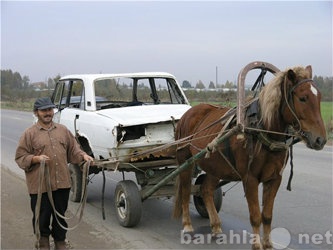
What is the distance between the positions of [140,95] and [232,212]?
9.22 feet

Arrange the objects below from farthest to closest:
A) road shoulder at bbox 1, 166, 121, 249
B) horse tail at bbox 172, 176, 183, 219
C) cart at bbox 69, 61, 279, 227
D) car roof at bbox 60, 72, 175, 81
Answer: car roof at bbox 60, 72, 175, 81 < horse tail at bbox 172, 176, 183, 219 < cart at bbox 69, 61, 279, 227 < road shoulder at bbox 1, 166, 121, 249

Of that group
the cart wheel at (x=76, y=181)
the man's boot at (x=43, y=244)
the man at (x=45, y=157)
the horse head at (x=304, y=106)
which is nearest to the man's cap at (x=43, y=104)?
the man at (x=45, y=157)

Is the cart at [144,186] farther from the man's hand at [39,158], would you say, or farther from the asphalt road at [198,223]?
the man's hand at [39,158]

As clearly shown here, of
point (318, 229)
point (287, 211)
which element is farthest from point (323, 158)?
point (318, 229)

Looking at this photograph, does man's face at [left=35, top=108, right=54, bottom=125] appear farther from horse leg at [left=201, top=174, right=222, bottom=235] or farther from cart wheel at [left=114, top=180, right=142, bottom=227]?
horse leg at [left=201, top=174, right=222, bottom=235]

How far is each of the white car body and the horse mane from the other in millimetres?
2250

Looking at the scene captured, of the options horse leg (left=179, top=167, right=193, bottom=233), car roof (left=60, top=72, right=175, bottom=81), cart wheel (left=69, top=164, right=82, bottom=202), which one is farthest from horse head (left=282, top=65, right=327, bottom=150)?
cart wheel (left=69, top=164, right=82, bottom=202)

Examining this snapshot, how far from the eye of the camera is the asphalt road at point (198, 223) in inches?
231

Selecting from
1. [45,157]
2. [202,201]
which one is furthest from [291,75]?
[202,201]

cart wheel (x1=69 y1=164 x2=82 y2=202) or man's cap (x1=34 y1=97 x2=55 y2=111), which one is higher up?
man's cap (x1=34 y1=97 x2=55 y2=111)

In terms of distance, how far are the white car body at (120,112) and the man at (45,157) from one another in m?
1.65

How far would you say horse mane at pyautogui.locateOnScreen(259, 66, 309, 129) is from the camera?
4.64 metres

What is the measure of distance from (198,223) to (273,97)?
9.46 feet

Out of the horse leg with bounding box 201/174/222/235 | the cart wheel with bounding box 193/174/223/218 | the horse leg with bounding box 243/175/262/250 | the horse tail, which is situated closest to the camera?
the horse leg with bounding box 243/175/262/250
